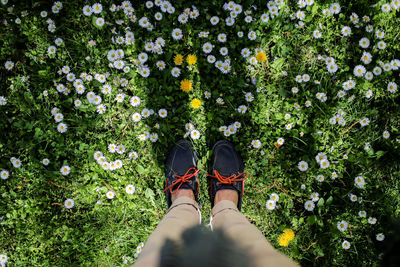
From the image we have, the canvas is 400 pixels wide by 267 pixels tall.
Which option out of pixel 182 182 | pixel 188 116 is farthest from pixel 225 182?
pixel 188 116

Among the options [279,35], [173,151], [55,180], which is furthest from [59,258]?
[279,35]

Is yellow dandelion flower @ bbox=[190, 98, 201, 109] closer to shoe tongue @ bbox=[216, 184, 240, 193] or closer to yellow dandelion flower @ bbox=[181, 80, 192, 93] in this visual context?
yellow dandelion flower @ bbox=[181, 80, 192, 93]

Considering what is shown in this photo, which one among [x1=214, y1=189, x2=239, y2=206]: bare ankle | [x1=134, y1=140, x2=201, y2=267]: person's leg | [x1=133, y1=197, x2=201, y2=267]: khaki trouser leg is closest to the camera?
[x1=133, y1=197, x2=201, y2=267]: khaki trouser leg

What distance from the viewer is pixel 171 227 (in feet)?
5.50

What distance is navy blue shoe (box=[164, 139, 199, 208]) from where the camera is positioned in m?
2.24

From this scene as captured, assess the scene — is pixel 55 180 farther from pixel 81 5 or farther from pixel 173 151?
pixel 81 5

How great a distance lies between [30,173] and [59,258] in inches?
31.3

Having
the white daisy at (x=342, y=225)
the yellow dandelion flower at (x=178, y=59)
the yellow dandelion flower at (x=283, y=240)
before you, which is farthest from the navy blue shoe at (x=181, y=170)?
the white daisy at (x=342, y=225)

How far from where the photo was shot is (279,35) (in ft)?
7.68

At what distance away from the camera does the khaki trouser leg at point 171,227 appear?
1334 millimetres

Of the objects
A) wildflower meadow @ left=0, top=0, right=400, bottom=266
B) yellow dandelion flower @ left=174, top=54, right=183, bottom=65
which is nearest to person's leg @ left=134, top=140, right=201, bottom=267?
wildflower meadow @ left=0, top=0, right=400, bottom=266

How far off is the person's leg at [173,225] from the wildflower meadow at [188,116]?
0.91ft

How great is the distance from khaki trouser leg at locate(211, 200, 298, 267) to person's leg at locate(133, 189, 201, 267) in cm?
19

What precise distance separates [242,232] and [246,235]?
0.06 metres
